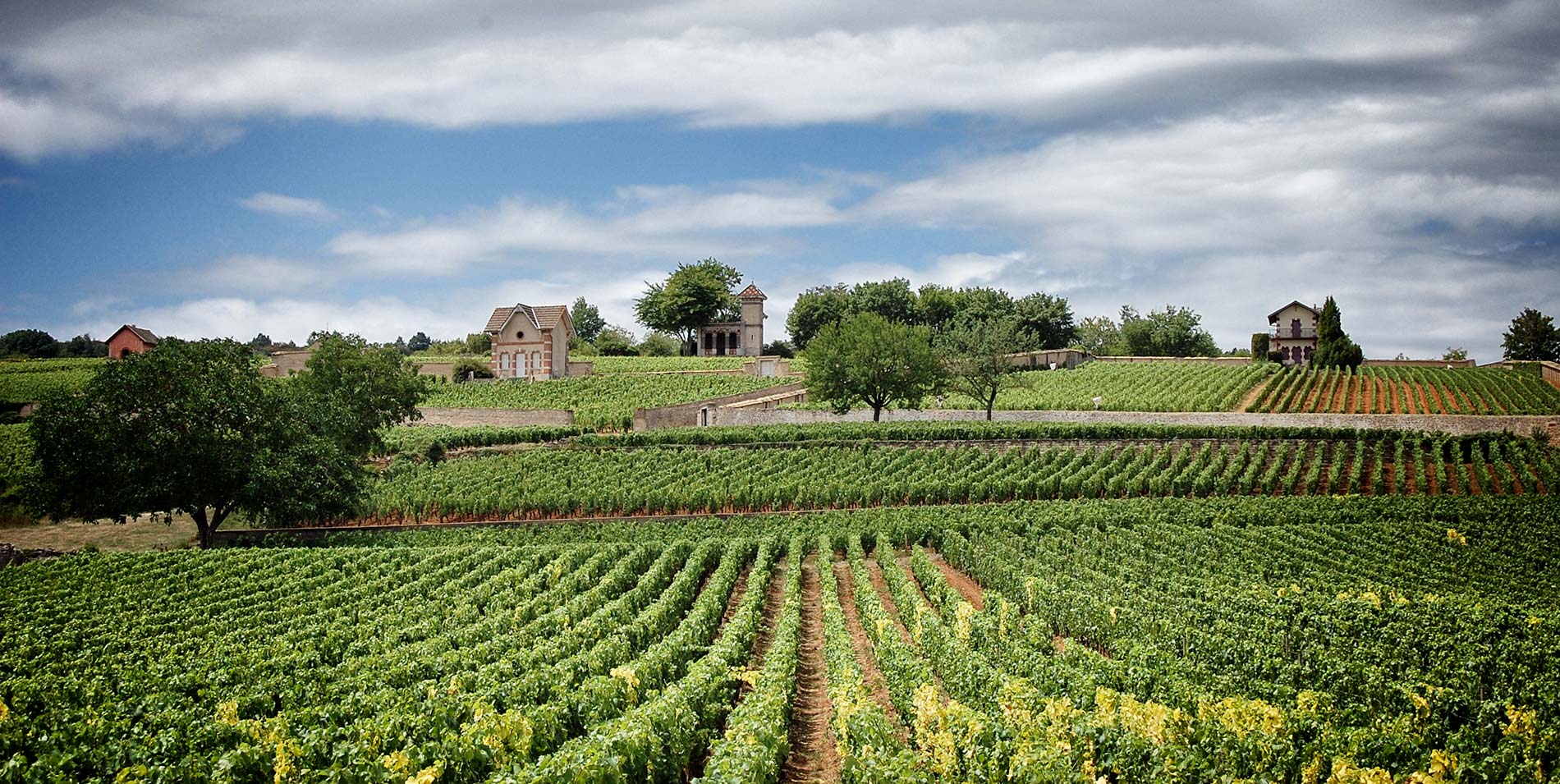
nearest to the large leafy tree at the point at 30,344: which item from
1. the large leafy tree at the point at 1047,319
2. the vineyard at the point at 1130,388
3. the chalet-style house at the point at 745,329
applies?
the chalet-style house at the point at 745,329

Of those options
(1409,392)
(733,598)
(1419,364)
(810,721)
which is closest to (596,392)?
(733,598)

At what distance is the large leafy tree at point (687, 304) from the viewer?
89.0m

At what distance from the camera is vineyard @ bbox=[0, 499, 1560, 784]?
404 inches

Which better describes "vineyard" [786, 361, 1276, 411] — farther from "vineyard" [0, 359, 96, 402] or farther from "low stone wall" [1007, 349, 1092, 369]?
"vineyard" [0, 359, 96, 402]

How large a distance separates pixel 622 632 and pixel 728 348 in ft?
246

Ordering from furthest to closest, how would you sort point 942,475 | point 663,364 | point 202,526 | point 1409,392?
point 663,364
point 1409,392
point 942,475
point 202,526

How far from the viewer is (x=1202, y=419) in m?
49.7

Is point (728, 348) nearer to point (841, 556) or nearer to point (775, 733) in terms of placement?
point (841, 556)

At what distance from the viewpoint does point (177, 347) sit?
31.4 meters

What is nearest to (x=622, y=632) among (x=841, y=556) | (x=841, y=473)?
(x=841, y=556)

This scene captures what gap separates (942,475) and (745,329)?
51.5 metres

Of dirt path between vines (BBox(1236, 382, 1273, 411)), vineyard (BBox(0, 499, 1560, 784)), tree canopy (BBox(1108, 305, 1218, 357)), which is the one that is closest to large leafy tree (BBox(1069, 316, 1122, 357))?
tree canopy (BBox(1108, 305, 1218, 357))

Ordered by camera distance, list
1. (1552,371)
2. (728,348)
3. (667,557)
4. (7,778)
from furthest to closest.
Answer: (728,348), (1552,371), (667,557), (7,778)

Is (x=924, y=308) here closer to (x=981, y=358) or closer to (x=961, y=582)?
(x=981, y=358)
